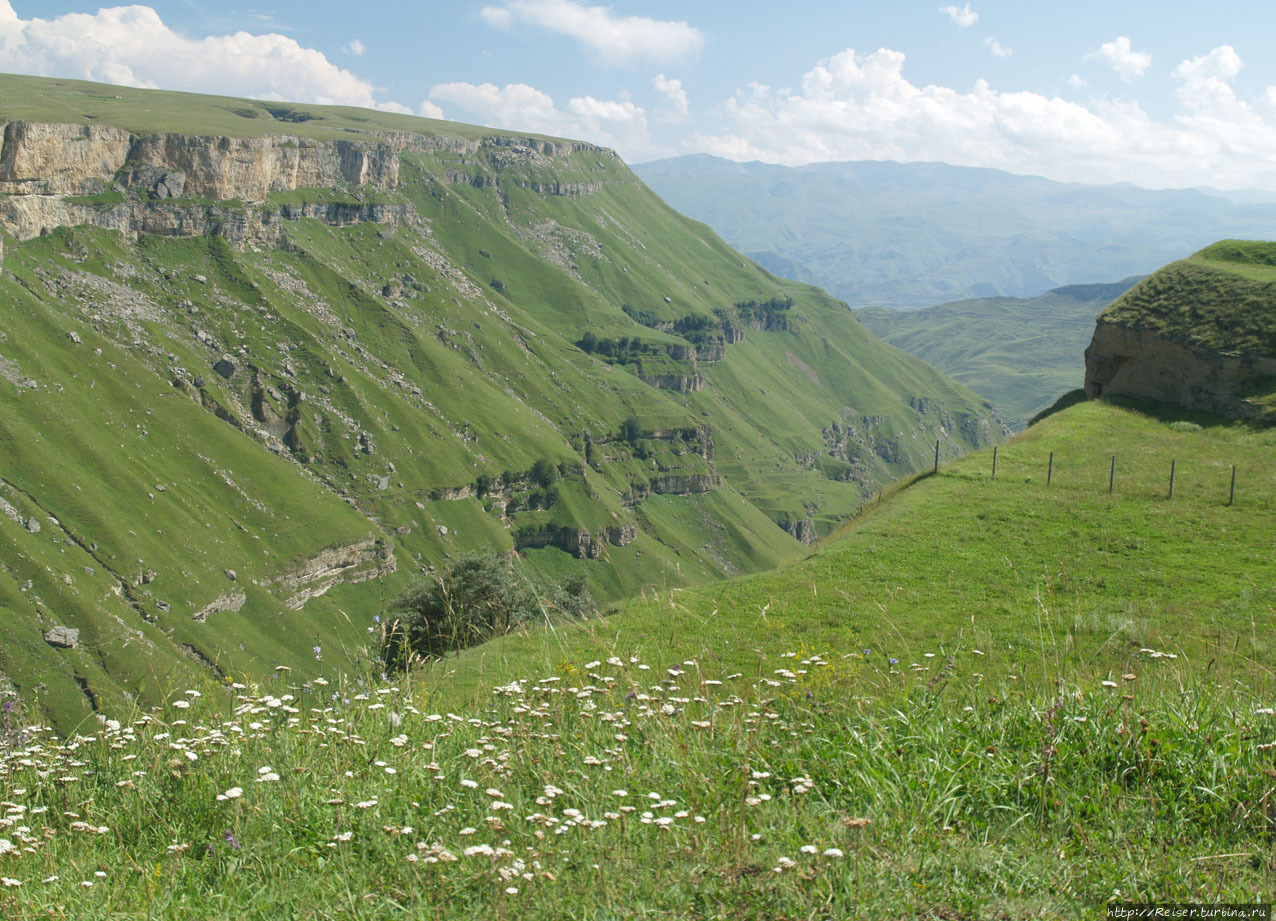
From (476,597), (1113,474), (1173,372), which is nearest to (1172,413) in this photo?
(1173,372)

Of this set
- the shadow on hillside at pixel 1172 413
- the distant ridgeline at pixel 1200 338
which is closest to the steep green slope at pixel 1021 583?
the shadow on hillside at pixel 1172 413

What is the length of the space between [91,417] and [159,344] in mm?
41965

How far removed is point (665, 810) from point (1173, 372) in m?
41.2

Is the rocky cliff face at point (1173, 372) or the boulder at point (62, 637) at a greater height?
the rocky cliff face at point (1173, 372)

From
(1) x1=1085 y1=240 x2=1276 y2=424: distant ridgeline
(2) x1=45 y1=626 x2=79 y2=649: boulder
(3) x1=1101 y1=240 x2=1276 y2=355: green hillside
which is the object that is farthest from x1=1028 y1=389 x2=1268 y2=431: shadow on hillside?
(2) x1=45 y1=626 x2=79 y2=649: boulder

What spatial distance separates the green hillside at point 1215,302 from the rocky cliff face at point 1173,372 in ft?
1.46

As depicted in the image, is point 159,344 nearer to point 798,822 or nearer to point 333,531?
point 333,531

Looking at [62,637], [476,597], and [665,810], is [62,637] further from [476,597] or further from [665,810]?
[665,810]

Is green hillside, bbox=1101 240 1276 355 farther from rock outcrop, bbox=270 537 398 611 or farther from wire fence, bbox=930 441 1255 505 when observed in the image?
rock outcrop, bbox=270 537 398 611

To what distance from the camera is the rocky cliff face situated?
3675 centimetres

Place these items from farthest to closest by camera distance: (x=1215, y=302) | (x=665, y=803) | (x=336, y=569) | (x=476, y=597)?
(x=336, y=569) < (x=1215, y=302) < (x=476, y=597) < (x=665, y=803)

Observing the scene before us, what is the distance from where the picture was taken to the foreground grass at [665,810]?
5734mm

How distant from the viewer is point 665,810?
6.66m

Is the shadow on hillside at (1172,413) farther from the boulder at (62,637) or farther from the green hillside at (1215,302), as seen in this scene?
the boulder at (62,637)
